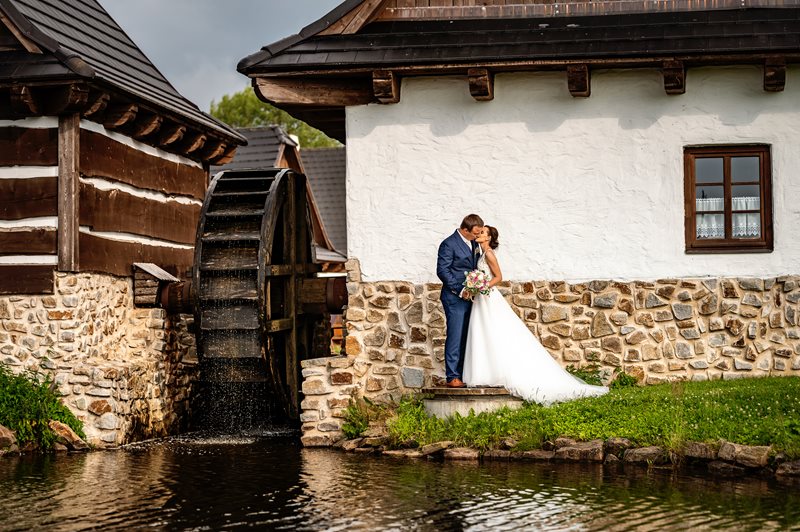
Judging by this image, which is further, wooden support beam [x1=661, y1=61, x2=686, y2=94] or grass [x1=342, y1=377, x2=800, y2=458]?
wooden support beam [x1=661, y1=61, x2=686, y2=94]

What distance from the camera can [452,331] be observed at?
35.8 feet

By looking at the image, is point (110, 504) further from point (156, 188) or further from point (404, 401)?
point (156, 188)

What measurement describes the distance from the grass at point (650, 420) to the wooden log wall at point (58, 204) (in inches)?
151

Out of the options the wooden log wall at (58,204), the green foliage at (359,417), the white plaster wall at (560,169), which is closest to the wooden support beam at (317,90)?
the white plaster wall at (560,169)

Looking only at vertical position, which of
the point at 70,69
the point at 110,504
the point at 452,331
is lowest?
the point at 110,504

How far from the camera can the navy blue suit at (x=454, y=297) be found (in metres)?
10.9

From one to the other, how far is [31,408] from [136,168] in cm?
343

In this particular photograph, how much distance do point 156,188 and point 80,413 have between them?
3.52 meters

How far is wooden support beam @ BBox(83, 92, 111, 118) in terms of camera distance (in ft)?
37.9

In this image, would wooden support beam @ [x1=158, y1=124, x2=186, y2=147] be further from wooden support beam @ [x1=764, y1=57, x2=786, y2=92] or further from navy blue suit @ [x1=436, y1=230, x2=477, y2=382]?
wooden support beam @ [x1=764, y1=57, x2=786, y2=92]

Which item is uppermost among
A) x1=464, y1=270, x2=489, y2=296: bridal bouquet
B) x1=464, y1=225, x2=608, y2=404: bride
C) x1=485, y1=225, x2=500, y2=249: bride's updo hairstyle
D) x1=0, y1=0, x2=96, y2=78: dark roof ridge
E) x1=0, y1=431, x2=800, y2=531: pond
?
x1=0, y1=0, x2=96, y2=78: dark roof ridge

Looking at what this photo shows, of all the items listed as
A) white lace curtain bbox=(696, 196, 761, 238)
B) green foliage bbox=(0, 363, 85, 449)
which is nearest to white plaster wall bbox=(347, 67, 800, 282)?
white lace curtain bbox=(696, 196, 761, 238)

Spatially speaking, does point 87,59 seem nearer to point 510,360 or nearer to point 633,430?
point 510,360

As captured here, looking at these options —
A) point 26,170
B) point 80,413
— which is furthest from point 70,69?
point 80,413
